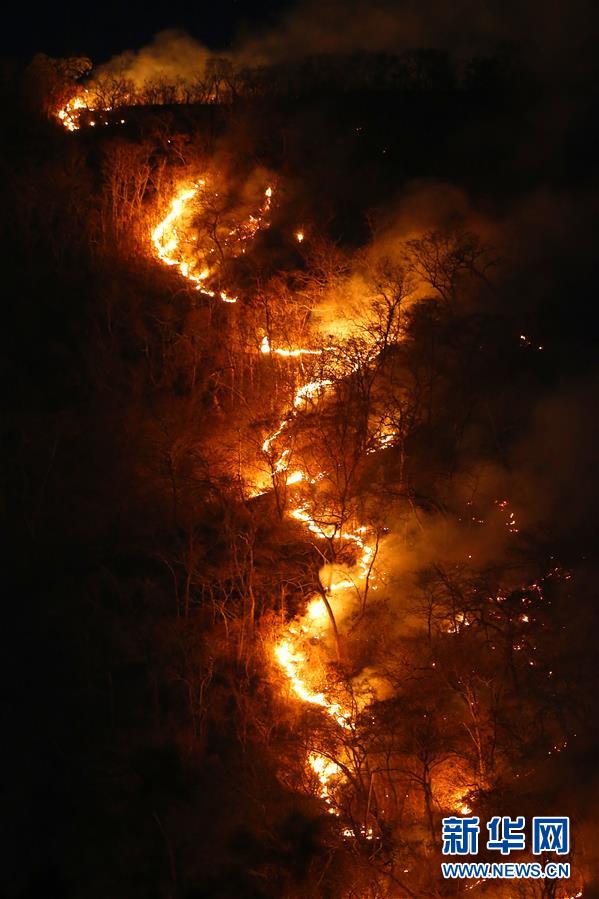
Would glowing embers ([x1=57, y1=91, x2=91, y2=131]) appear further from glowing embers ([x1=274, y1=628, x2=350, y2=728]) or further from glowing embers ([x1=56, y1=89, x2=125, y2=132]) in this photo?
glowing embers ([x1=274, y1=628, x2=350, y2=728])

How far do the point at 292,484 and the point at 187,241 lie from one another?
5.67 m

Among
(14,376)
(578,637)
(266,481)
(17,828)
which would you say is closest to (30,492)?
(14,376)

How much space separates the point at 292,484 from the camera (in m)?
14.0

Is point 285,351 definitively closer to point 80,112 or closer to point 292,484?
point 292,484

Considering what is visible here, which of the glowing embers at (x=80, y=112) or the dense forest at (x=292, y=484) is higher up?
the glowing embers at (x=80, y=112)

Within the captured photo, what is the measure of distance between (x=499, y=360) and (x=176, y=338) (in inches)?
209

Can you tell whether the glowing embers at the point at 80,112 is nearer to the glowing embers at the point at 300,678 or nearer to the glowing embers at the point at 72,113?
the glowing embers at the point at 72,113

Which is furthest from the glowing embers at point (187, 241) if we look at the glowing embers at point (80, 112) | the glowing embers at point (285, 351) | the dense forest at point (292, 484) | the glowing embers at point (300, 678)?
the glowing embers at point (300, 678)

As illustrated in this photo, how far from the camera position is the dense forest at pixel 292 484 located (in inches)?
422

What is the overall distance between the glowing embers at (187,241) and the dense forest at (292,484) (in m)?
0.05

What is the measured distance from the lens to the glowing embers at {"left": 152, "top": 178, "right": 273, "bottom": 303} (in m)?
17.0

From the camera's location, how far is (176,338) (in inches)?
638

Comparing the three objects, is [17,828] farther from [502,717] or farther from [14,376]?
[14,376]

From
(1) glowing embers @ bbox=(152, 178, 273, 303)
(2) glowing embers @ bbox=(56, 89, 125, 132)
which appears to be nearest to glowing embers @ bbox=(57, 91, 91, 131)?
(2) glowing embers @ bbox=(56, 89, 125, 132)
